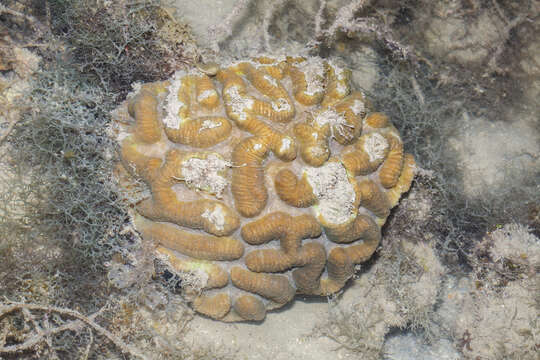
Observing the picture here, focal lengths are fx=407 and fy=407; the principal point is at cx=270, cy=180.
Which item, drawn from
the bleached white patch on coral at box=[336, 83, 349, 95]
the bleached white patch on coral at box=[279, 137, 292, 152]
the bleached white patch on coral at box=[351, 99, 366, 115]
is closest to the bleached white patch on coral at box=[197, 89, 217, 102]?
the bleached white patch on coral at box=[279, 137, 292, 152]

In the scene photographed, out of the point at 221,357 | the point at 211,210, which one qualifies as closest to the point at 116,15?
the point at 211,210

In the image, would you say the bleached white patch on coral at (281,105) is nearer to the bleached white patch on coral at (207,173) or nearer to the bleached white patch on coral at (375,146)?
the bleached white patch on coral at (207,173)

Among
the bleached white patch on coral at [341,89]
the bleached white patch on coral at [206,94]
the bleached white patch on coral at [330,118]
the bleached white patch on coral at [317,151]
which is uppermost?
the bleached white patch on coral at [341,89]

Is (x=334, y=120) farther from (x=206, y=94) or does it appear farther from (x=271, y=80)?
(x=206, y=94)

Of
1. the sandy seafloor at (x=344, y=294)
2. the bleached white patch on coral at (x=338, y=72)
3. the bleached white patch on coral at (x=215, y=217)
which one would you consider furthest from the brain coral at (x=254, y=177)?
the sandy seafloor at (x=344, y=294)

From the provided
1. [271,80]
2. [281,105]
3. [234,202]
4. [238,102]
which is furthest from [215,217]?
[271,80]

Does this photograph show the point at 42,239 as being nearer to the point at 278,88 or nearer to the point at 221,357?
the point at 221,357
